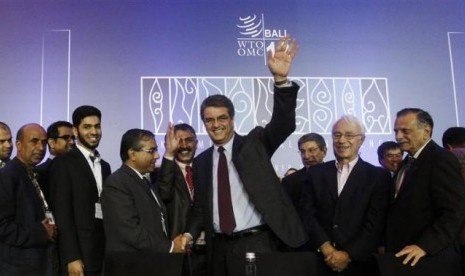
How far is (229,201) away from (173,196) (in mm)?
624

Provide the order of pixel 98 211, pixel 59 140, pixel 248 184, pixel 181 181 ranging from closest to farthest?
pixel 248 184 → pixel 98 211 → pixel 181 181 → pixel 59 140

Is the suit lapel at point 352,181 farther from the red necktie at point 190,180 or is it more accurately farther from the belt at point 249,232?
the red necktie at point 190,180

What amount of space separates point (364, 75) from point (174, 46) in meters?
1.74

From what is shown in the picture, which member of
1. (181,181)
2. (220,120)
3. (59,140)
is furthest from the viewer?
(59,140)

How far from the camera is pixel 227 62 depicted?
525 centimetres

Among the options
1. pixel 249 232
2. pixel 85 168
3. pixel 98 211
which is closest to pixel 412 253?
pixel 249 232

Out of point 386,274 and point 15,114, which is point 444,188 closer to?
point 386,274

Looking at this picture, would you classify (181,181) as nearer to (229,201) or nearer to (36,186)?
(229,201)

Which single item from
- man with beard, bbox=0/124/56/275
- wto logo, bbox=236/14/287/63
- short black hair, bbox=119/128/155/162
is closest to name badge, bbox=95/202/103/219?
man with beard, bbox=0/124/56/275

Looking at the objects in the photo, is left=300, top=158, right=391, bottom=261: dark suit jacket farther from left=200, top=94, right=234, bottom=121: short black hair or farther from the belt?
left=200, top=94, right=234, bottom=121: short black hair

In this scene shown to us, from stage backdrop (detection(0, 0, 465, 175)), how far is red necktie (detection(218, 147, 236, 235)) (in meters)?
2.10

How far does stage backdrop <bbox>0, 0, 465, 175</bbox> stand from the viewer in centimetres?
500

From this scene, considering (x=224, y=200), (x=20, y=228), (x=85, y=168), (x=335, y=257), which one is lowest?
(x=335, y=257)

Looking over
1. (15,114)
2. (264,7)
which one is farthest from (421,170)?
(15,114)
